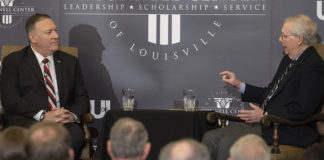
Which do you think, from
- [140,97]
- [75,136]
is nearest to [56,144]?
[75,136]

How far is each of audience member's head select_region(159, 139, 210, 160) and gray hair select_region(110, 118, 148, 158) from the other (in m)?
0.23

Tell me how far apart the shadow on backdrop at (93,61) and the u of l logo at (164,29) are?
0.54m

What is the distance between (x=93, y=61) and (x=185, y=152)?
3.74 m

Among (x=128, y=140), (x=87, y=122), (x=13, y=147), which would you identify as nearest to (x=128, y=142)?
(x=128, y=140)

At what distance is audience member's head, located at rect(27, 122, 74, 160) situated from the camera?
9.20ft

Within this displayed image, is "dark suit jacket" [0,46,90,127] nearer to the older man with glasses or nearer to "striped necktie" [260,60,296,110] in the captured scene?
the older man with glasses

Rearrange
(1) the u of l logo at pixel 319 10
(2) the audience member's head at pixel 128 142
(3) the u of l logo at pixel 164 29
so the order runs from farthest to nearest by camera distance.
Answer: (3) the u of l logo at pixel 164 29 < (1) the u of l logo at pixel 319 10 < (2) the audience member's head at pixel 128 142

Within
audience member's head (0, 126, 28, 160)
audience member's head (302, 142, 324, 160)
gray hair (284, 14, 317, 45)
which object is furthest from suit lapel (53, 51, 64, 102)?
audience member's head (302, 142, 324, 160)

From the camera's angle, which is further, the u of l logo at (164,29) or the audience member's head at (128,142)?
the u of l logo at (164,29)

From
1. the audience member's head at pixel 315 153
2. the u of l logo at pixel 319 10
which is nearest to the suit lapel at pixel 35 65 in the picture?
the u of l logo at pixel 319 10

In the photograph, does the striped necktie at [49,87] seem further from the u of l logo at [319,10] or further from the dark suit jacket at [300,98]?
the u of l logo at [319,10]

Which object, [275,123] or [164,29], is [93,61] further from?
[275,123]

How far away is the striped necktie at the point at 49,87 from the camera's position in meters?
5.40

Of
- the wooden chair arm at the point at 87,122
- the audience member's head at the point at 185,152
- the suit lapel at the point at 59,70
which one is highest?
the suit lapel at the point at 59,70
